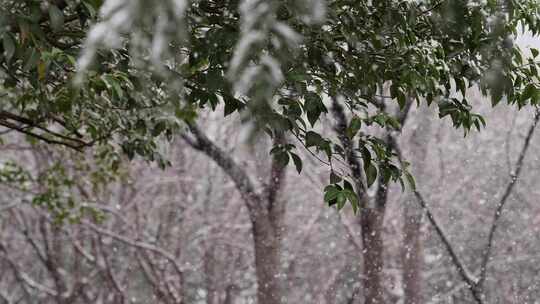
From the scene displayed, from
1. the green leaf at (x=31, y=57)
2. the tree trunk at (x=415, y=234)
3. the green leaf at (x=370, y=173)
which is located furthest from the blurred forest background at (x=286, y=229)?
the green leaf at (x=31, y=57)

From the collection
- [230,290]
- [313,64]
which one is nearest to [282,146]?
[313,64]

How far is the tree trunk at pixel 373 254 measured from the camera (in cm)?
695

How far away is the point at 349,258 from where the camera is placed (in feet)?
40.4

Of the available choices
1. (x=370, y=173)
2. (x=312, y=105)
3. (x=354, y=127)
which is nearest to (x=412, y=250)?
(x=354, y=127)

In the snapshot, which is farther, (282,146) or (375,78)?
(282,146)

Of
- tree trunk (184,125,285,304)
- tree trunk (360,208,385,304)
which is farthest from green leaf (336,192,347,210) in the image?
tree trunk (184,125,285,304)

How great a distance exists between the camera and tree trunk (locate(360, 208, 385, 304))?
22.8 feet

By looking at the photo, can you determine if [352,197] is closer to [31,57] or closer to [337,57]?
[337,57]

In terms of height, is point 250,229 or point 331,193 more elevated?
→ point 250,229

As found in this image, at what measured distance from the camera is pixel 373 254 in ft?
23.1

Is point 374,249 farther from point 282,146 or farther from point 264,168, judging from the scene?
point 282,146

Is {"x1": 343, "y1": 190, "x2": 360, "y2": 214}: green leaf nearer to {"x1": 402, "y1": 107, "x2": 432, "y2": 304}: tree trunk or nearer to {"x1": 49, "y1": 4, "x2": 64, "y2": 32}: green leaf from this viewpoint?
{"x1": 49, "y1": 4, "x2": 64, "y2": 32}: green leaf

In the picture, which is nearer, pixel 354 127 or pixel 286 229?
pixel 354 127

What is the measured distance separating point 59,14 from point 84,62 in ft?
3.07
